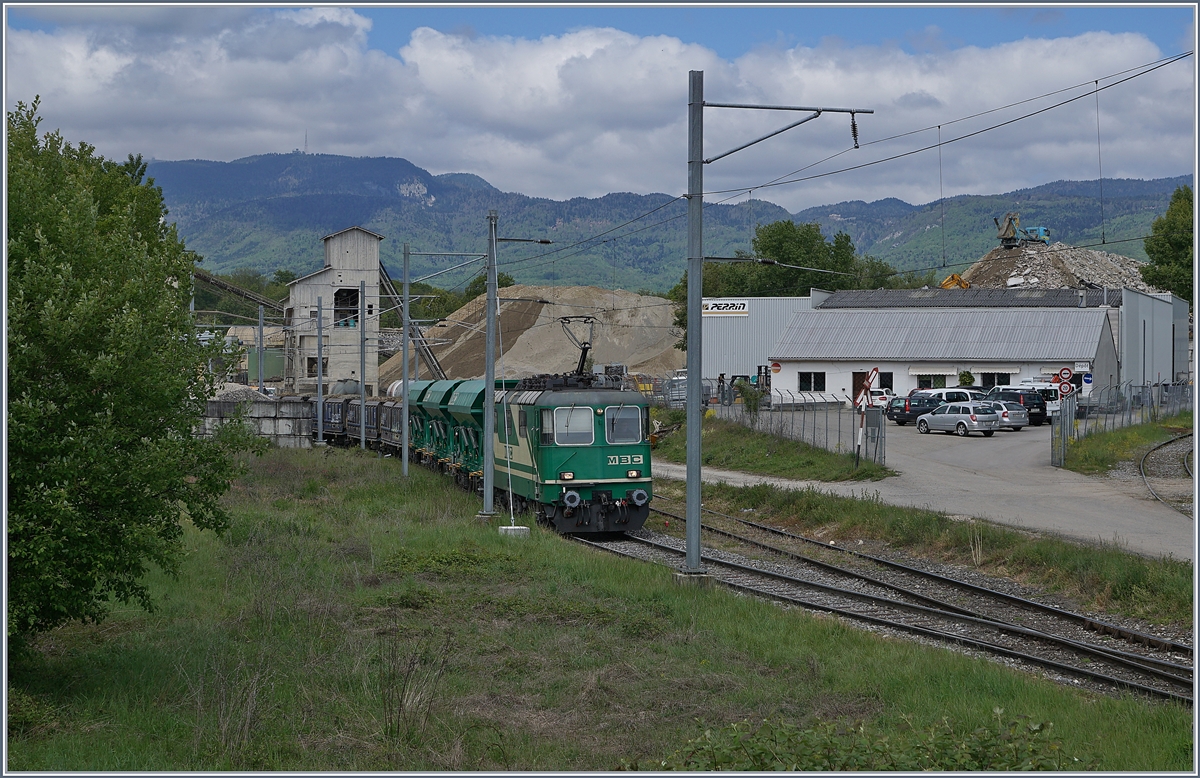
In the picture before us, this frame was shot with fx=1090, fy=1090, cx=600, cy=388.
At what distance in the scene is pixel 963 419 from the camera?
47.5 meters

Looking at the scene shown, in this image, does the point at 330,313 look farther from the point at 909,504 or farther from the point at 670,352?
the point at 909,504

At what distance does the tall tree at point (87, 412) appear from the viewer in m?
9.49

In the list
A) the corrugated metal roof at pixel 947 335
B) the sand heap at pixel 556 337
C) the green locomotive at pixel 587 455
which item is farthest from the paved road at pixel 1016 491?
the sand heap at pixel 556 337

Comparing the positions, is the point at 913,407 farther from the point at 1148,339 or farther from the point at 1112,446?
the point at 1148,339

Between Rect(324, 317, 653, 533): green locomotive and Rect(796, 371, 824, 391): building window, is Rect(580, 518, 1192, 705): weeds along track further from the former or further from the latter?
Rect(796, 371, 824, 391): building window

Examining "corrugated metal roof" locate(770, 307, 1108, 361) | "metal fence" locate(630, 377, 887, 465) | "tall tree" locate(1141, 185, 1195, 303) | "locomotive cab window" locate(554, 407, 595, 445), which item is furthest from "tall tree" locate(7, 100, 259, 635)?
"tall tree" locate(1141, 185, 1195, 303)

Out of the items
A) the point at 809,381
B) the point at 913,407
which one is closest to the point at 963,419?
the point at 913,407

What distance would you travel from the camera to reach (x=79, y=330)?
9.64 metres

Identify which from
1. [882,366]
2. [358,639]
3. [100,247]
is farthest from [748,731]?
[882,366]

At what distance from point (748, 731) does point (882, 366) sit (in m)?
58.3

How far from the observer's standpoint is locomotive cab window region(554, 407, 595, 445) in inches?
914

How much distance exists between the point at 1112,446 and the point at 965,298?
37.1 metres

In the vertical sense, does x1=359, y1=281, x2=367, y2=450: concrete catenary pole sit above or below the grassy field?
above

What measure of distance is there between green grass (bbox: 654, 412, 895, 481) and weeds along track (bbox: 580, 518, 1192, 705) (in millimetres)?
11520
